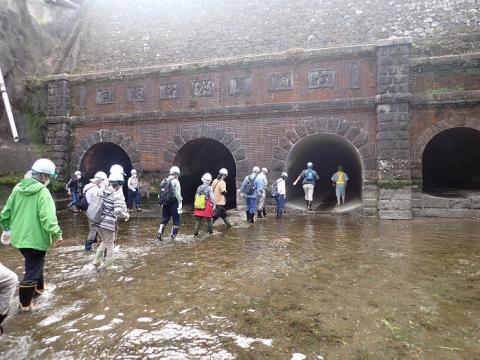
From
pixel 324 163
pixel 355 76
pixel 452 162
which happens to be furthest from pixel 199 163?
pixel 452 162

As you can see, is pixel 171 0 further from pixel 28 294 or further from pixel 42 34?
pixel 28 294

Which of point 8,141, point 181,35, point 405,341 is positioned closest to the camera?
point 405,341

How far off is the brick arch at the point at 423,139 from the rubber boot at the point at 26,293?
1174cm

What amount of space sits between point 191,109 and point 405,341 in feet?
40.1

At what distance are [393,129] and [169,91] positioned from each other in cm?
860

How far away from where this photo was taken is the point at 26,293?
4.39 metres

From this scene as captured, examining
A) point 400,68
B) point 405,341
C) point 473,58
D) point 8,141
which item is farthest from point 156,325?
point 8,141

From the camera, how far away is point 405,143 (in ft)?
40.5

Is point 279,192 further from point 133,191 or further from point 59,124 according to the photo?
point 59,124

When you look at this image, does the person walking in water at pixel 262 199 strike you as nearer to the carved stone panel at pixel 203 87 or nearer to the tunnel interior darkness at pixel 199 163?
the tunnel interior darkness at pixel 199 163

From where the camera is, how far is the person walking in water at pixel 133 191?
14102 millimetres

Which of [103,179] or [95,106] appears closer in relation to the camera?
[103,179]

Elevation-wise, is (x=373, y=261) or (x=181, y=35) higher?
(x=181, y=35)

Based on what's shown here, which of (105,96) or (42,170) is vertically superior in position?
(105,96)
